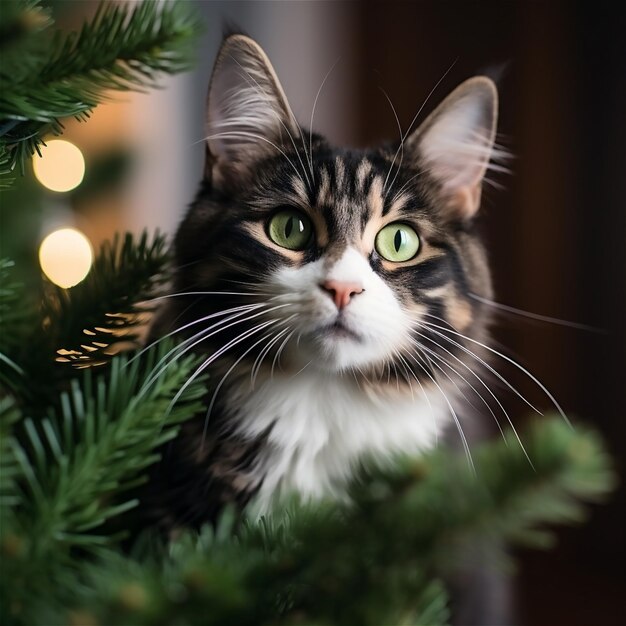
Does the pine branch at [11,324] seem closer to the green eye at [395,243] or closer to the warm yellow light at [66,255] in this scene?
the green eye at [395,243]

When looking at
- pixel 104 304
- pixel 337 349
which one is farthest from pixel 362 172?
pixel 104 304

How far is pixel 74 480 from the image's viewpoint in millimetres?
360

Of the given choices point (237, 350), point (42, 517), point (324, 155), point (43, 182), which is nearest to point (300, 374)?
point (237, 350)

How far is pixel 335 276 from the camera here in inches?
25.1

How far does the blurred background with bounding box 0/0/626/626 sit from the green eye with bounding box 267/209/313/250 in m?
0.62

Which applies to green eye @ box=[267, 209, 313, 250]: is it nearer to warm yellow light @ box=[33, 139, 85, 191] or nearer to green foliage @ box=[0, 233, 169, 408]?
green foliage @ box=[0, 233, 169, 408]

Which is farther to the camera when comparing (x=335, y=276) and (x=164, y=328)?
(x=164, y=328)

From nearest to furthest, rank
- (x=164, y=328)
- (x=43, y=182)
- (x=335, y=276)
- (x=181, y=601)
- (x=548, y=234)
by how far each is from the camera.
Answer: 1. (x=181, y=601)
2. (x=335, y=276)
3. (x=164, y=328)
4. (x=43, y=182)
5. (x=548, y=234)

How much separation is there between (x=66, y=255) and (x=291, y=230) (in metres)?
0.46

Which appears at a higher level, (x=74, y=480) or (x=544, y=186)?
(x=544, y=186)

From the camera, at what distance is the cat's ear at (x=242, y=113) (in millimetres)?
744

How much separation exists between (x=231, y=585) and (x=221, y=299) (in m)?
0.44

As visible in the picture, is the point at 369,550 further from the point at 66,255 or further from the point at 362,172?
the point at 66,255

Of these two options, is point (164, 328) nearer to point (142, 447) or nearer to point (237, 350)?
point (237, 350)
